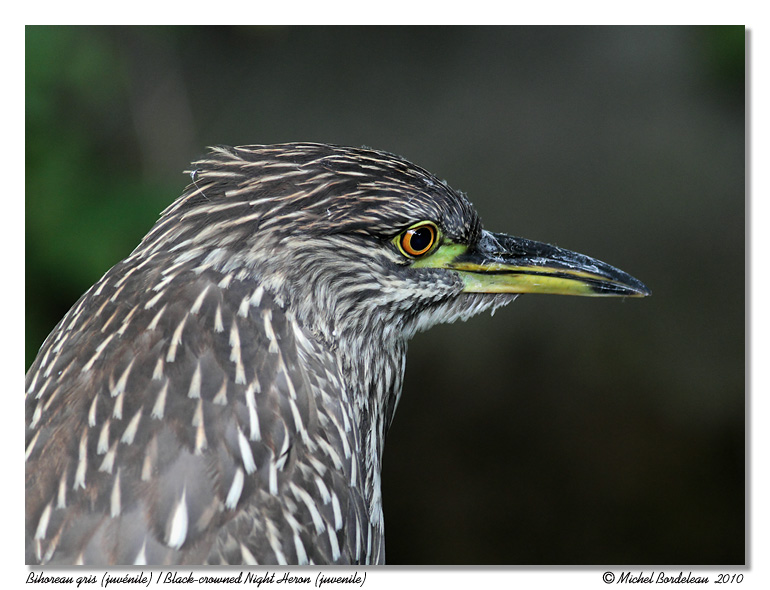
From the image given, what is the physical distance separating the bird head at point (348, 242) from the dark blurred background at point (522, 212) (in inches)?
31.5

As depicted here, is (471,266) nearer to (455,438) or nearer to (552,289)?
(552,289)

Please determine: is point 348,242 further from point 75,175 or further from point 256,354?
point 75,175

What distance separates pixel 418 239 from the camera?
190 cm

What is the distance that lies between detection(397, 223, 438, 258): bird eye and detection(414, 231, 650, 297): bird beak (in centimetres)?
15

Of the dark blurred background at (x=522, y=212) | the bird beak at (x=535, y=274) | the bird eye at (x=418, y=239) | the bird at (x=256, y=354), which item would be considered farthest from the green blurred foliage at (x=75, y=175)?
the bird beak at (x=535, y=274)

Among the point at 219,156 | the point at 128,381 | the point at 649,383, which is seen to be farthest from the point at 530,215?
the point at 128,381

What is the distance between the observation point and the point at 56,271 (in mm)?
2619

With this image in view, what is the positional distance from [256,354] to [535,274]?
2.60 feet

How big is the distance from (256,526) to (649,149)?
2.84 metres

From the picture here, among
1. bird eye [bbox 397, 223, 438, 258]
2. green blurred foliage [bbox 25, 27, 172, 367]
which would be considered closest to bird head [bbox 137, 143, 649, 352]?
bird eye [bbox 397, 223, 438, 258]

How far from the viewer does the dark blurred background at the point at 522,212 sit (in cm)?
272

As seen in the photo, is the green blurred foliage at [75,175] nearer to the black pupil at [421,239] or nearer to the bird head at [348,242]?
the bird head at [348,242]

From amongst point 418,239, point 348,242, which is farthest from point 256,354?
point 418,239

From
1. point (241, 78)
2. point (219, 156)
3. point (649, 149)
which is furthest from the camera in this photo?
point (649, 149)
